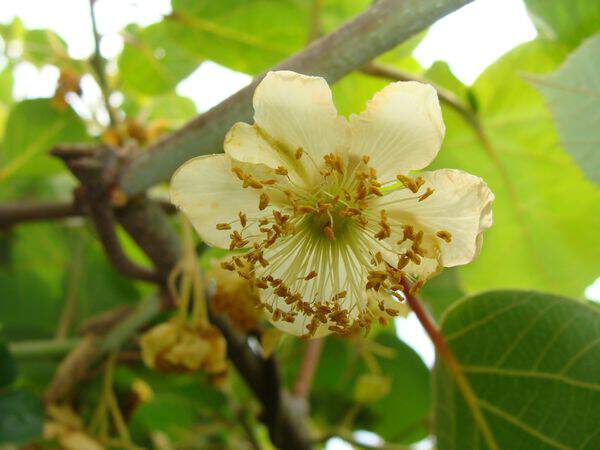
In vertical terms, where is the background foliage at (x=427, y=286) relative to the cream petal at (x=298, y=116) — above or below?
below

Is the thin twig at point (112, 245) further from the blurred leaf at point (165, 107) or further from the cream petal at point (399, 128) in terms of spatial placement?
the blurred leaf at point (165, 107)

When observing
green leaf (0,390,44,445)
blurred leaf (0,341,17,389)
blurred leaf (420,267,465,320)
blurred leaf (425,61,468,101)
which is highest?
blurred leaf (425,61,468,101)

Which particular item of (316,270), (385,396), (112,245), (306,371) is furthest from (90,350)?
(385,396)

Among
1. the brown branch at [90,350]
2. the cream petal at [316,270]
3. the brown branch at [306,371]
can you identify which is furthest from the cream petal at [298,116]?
the brown branch at [306,371]

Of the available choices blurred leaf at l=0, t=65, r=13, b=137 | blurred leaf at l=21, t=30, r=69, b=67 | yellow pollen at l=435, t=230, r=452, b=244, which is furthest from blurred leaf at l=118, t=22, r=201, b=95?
yellow pollen at l=435, t=230, r=452, b=244

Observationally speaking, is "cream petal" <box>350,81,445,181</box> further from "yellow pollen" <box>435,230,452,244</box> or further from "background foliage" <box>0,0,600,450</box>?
"background foliage" <box>0,0,600,450</box>

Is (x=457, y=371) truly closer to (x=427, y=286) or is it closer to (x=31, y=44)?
(x=427, y=286)

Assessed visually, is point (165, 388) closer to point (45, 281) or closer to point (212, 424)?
point (212, 424)
